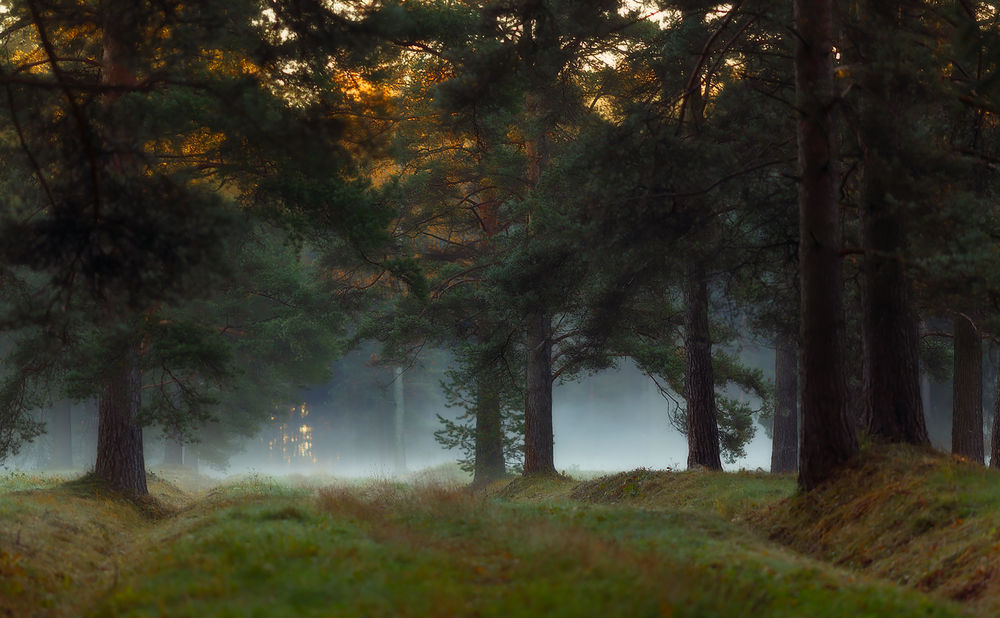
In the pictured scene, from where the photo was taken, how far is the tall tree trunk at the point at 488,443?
2736cm

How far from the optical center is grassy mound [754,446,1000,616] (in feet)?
29.0

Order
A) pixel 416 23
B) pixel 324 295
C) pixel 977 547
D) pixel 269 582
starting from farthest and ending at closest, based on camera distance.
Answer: pixel 324 295
pixel 416 23
pixel 977 547
pixel 269 582

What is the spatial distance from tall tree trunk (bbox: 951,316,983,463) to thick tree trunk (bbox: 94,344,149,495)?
651 inches

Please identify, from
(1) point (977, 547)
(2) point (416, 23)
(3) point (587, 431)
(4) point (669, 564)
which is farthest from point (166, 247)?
(3) point (587, 431)

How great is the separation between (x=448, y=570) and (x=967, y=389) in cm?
1377

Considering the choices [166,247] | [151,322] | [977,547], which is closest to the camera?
[977,547]

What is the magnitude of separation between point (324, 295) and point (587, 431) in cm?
5440

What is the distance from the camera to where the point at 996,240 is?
11664 millimetres

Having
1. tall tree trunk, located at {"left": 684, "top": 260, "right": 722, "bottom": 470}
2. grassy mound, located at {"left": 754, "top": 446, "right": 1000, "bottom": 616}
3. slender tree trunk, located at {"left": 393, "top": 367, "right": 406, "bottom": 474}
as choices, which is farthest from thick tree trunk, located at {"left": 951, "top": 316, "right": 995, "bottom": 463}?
slender tree trunk, located at {"left": 393, "top": 367, "right": 406, "bottom": 474}

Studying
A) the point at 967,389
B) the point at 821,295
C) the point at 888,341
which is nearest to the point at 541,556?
the point at 821,295

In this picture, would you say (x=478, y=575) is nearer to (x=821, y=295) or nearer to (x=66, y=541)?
(x=821, y=295)

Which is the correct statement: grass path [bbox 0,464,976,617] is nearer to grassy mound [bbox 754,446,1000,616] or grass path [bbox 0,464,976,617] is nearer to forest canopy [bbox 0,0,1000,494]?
grassy mound [bbox 754,446,1000,616]

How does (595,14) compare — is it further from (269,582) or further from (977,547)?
(269,582)

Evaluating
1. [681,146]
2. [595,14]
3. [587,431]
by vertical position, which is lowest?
[587,431]
